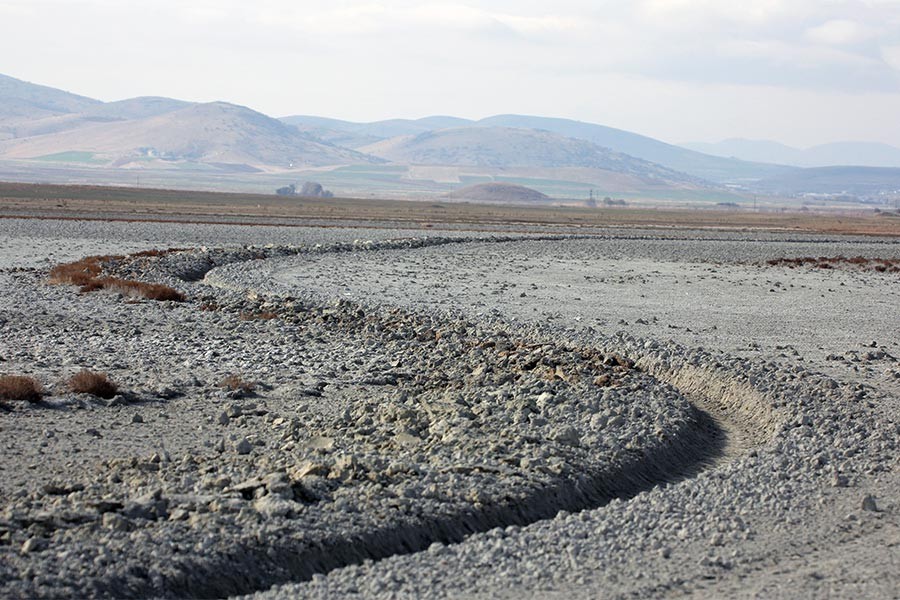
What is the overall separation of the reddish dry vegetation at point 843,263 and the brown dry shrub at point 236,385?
99.4 feet

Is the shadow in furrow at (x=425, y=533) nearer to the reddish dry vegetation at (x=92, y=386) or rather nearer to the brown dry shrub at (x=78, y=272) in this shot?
the reddish dry vegetation at (x=92, y=386)

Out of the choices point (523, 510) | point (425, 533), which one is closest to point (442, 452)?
point (523, 510)

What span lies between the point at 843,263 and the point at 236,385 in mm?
34628

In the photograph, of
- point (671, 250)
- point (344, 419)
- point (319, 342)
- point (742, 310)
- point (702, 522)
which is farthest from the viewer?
point (671, 250)

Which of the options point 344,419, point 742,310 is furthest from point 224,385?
point 742,310

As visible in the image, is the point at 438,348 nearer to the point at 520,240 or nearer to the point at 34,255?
the point at 34,255

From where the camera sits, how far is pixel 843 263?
43969 mm

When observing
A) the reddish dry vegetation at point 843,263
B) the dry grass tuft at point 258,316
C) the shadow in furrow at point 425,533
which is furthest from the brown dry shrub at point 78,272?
the reddish dry vegetation at point 843,263

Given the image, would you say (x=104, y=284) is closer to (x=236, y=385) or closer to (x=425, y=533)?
(x=236, y=385)

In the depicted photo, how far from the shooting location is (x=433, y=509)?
29.8 feet

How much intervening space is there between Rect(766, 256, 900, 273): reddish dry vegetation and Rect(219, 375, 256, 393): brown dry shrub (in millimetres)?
30286

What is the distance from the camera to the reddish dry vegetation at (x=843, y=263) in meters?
41.3

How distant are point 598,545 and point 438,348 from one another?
908 centimetres

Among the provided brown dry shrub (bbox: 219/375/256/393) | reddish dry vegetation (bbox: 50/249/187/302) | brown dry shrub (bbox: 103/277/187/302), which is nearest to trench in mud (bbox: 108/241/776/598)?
brown dry shrub (bbox: 219/375/256/393)
